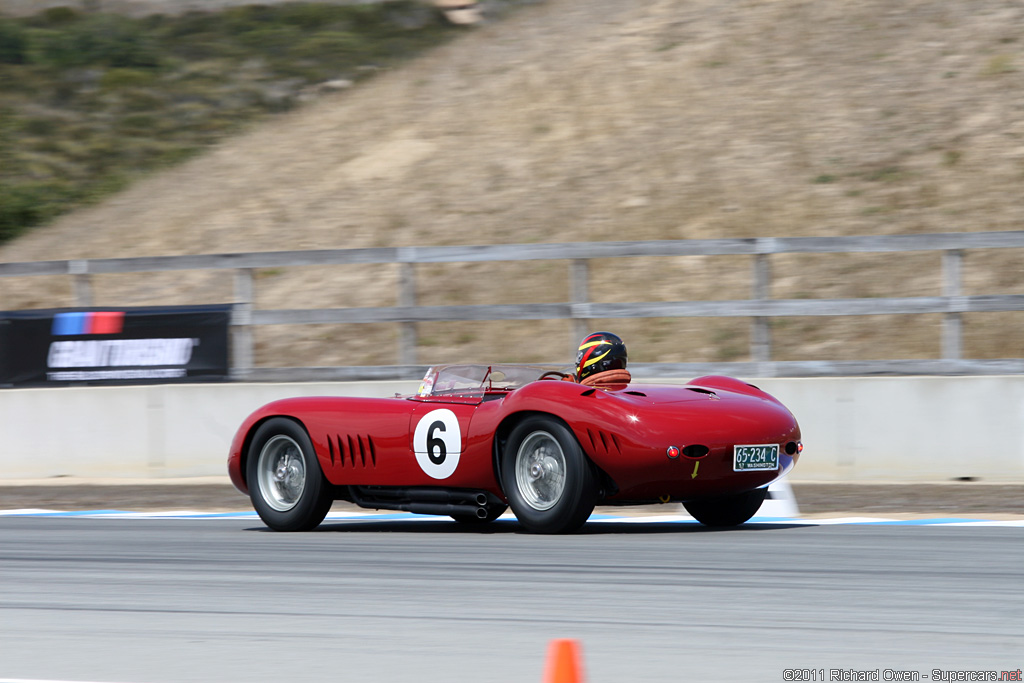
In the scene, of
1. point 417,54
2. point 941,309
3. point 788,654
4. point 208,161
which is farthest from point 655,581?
point 417,54

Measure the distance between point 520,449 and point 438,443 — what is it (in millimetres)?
577

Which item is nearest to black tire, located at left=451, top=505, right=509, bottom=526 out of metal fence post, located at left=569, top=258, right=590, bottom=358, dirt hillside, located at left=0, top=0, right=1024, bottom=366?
metal fence post, located at left=569, top=258, right=590, bottom=358

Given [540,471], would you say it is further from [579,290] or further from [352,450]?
[579,290]

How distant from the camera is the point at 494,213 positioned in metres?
21.3

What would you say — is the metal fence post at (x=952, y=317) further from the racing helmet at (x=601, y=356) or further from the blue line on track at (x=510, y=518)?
the racing helmet at (x=601, y=356)

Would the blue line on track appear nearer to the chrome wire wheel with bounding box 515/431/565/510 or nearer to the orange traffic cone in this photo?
the chrome wire wheel with bounding box 515/431/565/510

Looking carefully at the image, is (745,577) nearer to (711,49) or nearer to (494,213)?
(494,213)

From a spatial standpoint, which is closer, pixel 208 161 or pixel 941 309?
pixel 941 309

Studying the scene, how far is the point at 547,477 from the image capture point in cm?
782

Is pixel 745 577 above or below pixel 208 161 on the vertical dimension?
below

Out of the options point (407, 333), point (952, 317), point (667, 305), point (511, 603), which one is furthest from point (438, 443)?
point (952, 317)

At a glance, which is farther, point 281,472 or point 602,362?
point 281,472

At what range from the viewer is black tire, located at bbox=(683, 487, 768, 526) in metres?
8.50

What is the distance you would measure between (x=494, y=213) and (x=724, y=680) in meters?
17.4
